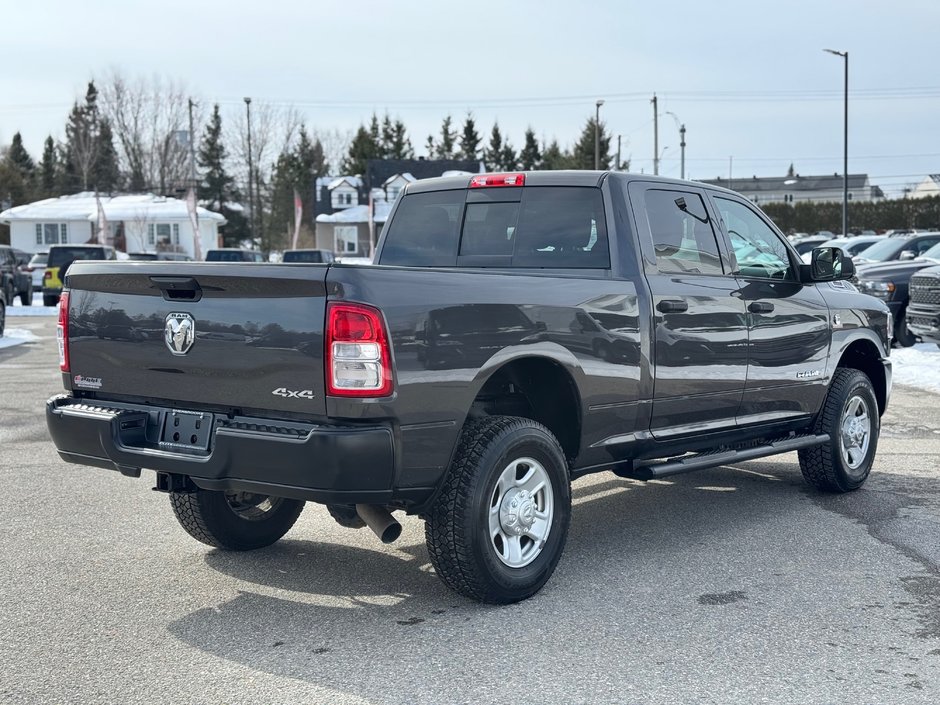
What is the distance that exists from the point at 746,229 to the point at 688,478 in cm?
203

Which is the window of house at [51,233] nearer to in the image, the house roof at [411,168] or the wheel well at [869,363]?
the house roof at [411,168]

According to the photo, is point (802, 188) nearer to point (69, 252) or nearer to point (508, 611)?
point (69, 252)

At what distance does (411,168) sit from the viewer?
8569 centimetres

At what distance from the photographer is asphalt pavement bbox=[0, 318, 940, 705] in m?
3.97

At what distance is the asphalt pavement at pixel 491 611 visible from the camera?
13.0 ft

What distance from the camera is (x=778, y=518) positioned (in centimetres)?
666

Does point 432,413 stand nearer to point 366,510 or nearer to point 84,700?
point 366,510

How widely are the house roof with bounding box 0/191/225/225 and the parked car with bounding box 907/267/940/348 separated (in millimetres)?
51367

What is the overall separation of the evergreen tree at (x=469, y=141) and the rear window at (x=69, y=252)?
270 ft

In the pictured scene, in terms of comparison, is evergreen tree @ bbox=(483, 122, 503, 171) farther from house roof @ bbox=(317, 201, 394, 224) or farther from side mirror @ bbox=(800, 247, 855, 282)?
side mirror @ bbox=(800, 247, 855, 282)

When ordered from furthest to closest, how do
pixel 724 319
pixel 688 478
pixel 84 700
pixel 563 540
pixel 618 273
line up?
1. pixel 688 478
2. pixel 724 319
3. pixel 618 273
4. pixel 563 540
5. pixel 84 700

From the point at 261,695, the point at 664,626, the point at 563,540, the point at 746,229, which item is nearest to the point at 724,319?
the point at 746,229

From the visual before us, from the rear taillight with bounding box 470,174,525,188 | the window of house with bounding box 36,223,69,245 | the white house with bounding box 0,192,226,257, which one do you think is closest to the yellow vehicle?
the rear taillight with bounding box 470,174,525,188

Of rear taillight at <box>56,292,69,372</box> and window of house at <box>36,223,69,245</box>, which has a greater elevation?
window of house at <box>36,223,69,245</box>
